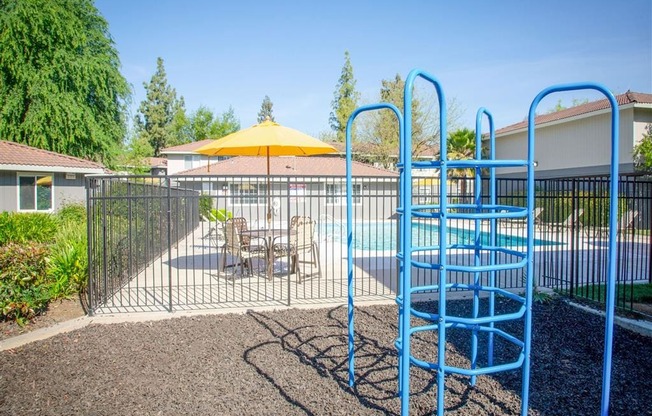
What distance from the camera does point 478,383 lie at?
3912 mm

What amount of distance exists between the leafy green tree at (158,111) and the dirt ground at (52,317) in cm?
5410

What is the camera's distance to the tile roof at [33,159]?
676 inches

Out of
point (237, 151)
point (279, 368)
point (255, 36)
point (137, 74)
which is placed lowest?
point (279, 368)

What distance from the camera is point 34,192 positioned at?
18578 millimetres

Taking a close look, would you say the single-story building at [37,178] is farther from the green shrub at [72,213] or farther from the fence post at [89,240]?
the fence post at [89,240]

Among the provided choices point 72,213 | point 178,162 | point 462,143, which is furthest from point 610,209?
point 178,162

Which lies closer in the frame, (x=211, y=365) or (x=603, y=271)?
(x=211, y=365)

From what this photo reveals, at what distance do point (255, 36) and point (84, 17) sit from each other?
484 inches

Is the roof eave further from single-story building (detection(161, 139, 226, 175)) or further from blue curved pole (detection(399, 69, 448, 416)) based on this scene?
single-story building (detection(161, 139, 226, 175))

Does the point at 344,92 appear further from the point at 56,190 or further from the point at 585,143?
the point at 56,190

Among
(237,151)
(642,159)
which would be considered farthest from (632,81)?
(237,151)

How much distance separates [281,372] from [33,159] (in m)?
18.3

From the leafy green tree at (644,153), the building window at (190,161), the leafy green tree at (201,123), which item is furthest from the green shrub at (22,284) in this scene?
the leafy green tree at (201,123)

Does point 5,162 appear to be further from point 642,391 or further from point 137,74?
point 137,74
